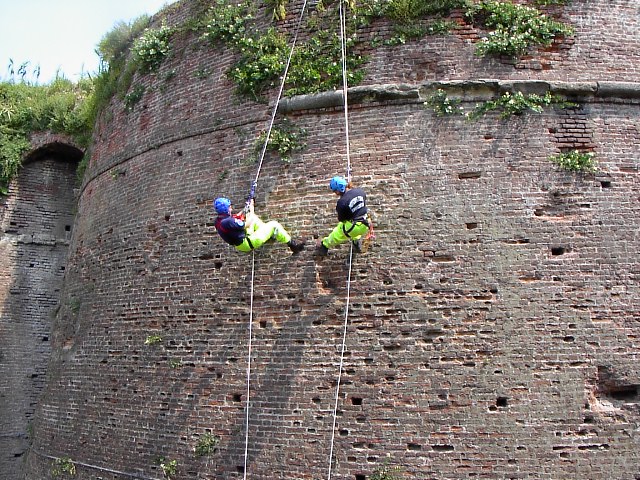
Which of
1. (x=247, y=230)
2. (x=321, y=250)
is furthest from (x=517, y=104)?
(x=247, y=230)

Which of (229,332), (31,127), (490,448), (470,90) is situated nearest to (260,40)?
(470,90)

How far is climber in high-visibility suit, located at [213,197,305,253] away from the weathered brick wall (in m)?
6.48

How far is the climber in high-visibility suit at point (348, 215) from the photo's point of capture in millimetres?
6605

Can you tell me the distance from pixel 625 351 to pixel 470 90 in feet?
10.6

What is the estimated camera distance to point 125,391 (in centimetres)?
792

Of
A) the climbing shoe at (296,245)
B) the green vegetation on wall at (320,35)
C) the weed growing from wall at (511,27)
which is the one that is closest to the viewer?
the climbing shoe at (296,245)

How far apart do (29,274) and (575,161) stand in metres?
9.82

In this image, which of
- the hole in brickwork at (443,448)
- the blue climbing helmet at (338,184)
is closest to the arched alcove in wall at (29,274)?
the blue climbing helmet at (338,184)

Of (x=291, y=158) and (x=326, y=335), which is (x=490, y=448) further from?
(x=291, y=158)

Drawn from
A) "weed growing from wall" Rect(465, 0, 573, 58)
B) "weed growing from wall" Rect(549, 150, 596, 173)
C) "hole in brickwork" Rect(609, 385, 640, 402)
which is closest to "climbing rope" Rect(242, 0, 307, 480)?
"weed growing from wall" Rect(465, 0, 573, 58)

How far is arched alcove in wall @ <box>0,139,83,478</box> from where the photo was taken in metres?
11.6

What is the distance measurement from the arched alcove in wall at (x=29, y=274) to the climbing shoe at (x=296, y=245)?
642cm

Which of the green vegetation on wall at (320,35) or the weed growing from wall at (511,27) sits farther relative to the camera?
the green vegetation on wall at (320,35)

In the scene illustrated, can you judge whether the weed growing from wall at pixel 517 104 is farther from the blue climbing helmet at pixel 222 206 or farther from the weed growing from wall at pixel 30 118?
the weed growing from wall at pixel 30 118
